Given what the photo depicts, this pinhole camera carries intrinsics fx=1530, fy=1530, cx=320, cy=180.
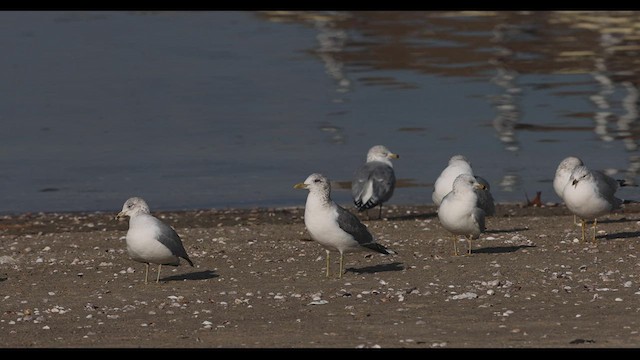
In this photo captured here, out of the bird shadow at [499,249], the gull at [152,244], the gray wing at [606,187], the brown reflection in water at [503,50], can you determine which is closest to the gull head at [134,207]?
the gull at [152,244]

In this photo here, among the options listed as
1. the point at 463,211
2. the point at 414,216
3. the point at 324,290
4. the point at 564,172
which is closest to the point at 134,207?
the point at 324,290

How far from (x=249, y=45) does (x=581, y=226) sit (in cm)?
2208

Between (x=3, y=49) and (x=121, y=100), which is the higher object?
(x=3, y=49)

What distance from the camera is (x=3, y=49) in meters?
38.6

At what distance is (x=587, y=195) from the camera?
16016 mm

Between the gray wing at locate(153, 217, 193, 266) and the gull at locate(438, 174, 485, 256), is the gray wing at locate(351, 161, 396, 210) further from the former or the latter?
the gray wing at locate(153, 217, 193, 266)

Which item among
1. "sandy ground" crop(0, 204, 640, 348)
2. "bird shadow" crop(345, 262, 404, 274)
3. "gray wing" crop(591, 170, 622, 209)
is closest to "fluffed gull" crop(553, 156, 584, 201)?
"sandy ground" crop(0, 204, 640, 348)

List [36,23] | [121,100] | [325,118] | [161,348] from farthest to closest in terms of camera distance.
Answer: [36,23], [121,100], [325,118], [161,348]

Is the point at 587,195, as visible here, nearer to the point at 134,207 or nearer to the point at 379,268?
the point at 379,268

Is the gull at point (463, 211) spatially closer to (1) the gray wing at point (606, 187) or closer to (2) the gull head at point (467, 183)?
(2) the gull head at point (467, 183)

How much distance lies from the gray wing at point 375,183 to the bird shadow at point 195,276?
4.16 metres

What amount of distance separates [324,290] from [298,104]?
51.0 feet

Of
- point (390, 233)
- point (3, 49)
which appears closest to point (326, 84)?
point (3, 49)

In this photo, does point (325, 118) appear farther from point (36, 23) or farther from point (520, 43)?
point (36, 23)
